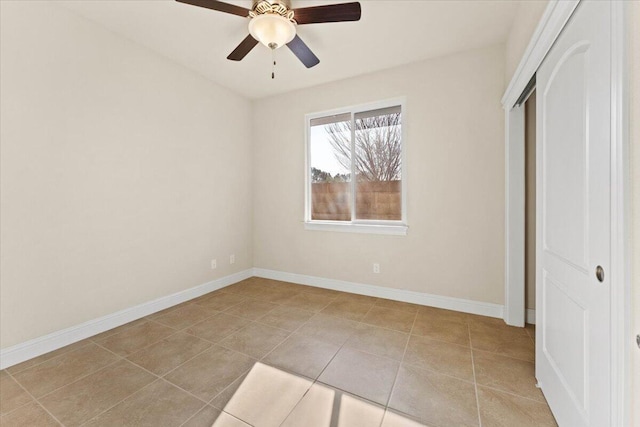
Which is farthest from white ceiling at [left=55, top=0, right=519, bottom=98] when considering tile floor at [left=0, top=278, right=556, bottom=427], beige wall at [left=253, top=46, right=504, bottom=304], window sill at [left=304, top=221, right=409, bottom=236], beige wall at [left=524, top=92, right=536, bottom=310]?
tile floor at [left=0, top=278, right=556, bottom=427]

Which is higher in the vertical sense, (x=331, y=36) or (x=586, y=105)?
(x=331, y=36)

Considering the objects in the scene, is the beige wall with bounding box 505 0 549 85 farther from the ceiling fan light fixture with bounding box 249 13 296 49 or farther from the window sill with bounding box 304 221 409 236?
the window sill with bounding box 304 221 409 236

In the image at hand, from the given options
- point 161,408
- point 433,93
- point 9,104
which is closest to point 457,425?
point 161,408

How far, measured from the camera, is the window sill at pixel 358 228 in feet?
10.3

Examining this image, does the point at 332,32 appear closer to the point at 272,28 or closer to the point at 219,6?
the point at 272,28

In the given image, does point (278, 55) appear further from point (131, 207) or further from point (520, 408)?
point (520, 408)

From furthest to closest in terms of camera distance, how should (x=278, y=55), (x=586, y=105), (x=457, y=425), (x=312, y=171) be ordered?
1. (x=312, y=171)
2. (x=278, y=55)
3. (x=457, y=425)
4. (x=586, y=105)

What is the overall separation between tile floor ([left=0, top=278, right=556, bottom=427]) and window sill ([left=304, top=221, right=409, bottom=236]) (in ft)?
3.14

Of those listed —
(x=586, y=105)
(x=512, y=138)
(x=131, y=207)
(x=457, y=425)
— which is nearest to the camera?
(x=586, y=105)

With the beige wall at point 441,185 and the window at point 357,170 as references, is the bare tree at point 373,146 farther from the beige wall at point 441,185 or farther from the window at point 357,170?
the beige wall at point 441,185

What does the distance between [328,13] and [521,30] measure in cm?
155

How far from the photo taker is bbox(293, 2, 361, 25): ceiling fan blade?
1745 millimetres

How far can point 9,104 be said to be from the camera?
1.92 m

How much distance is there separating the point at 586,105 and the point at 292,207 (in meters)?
3.19
